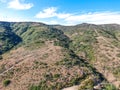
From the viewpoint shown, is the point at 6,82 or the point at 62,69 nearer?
the point at 6,82

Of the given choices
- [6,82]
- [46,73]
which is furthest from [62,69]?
[6,82]

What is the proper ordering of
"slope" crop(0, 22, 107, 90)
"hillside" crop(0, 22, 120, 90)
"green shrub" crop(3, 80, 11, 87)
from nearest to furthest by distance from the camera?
"slope" crop(0, 22, 107, 90) → "hillside" crop(0, 22, 120, 90) → "green shrub" crop(3, 80, 11, 87)

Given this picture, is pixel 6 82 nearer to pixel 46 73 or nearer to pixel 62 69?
pixel 46 73

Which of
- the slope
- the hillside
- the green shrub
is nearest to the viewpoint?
the slope

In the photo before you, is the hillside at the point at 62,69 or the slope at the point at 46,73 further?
the hillside at the point at 62,69

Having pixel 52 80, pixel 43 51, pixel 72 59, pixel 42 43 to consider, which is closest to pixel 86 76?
pixel 52 80

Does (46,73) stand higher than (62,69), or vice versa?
(62,69)

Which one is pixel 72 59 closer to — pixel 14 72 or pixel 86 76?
pixel 86 76

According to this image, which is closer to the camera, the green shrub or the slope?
the slope

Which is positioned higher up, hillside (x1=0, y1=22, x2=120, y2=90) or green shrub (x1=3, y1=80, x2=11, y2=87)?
hillside (x1=0, y1=22, x2=120, y2=90)

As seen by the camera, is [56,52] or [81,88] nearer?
[81,88]

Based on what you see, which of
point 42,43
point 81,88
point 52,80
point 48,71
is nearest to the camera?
point 81,88
